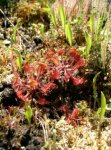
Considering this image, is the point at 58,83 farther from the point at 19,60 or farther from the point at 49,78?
the point at 19,60

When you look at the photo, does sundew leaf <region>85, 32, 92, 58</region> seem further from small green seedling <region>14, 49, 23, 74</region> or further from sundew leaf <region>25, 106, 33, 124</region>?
sundew leaf <region>25, 106, 33, 124</region>

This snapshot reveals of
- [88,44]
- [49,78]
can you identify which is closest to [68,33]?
[88,44]

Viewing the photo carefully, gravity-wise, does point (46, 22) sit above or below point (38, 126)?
above

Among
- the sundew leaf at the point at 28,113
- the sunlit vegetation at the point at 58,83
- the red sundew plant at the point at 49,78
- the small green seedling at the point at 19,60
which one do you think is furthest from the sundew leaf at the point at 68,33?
the sundew leaf at the point at 28,113

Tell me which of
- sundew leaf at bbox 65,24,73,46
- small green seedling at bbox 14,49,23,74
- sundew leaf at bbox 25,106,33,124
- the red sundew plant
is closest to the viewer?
sundew leaf at bbox 25,106,33,124

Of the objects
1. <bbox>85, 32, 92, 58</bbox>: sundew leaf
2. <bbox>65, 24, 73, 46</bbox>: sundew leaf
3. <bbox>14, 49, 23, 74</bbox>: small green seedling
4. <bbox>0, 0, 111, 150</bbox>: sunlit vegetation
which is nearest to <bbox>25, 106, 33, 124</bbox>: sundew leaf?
<bbox>0, 0, 111, 150</bbox>: sunlit vegetation

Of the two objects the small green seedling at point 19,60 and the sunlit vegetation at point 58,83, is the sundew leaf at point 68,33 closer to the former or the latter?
the sunlit vegetation at point 58,83

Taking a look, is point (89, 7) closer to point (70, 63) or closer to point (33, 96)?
point (70, 63)

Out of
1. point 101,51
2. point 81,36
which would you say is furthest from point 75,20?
point 101,51
